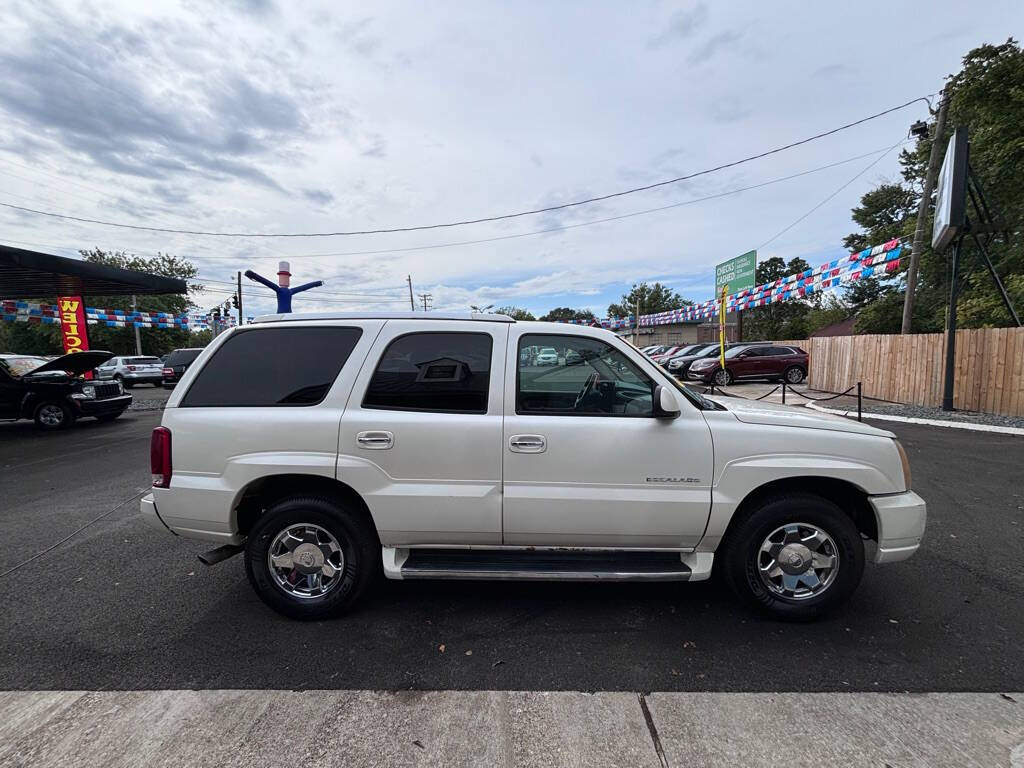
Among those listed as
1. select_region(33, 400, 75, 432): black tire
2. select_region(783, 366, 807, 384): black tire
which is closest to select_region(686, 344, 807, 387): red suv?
select_region(783, 366, 807, 384): black tire

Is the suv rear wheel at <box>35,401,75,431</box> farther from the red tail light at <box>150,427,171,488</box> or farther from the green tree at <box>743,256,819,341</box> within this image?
the green tree at <box>743,256,819,341</box>

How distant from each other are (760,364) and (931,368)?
7.00 metres

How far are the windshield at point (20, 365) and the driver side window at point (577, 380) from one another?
41.9 feet

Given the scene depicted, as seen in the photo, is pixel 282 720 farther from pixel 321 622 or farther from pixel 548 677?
pixel 548 677

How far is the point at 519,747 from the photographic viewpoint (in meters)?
2.06

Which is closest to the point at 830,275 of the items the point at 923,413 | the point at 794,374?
the point at 794,374

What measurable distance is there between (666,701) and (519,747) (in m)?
0.76

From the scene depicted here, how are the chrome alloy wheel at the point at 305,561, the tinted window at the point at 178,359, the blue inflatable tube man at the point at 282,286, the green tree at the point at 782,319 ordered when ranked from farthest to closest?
1. the green tree at the point at 782,319
2. the blue inflatable tube man at the point at 282,286
3. the tinted window at the point at 178,359
4. the chrome alloy wheel at the point at 305,561

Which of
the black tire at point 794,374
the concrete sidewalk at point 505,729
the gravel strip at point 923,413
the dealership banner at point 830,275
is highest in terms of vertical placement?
the dealership banner at point 830,275

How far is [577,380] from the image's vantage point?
309cm

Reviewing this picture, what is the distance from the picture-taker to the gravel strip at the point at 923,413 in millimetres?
9836

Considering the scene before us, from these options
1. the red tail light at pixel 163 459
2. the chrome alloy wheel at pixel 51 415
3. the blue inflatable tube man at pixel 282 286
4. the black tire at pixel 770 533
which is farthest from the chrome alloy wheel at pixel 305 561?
the chrome alloy wheel at pixel 51 415

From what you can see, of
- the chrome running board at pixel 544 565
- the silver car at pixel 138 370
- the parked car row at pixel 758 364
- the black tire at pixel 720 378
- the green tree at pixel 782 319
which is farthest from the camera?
the green tree at pixel 782 319

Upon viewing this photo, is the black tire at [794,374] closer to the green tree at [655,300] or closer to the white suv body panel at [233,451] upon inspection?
the white suv body panel at [233,451]
